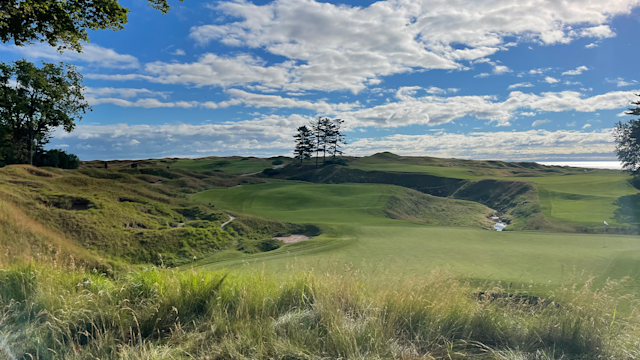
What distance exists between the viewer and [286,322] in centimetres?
408

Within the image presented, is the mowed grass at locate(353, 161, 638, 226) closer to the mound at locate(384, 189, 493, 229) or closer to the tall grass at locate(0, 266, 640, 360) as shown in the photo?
the mound at locate(384, 189, 493, 229)

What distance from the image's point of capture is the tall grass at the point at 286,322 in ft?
11.7

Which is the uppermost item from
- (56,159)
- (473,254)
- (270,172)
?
(56,159)

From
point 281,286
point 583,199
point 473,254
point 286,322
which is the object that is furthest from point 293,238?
point 583,199

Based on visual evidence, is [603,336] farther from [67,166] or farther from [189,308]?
[67,166]

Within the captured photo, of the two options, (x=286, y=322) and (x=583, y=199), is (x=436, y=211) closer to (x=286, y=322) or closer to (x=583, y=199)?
(x=583, y=199)

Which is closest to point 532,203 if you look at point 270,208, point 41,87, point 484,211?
point 484,211

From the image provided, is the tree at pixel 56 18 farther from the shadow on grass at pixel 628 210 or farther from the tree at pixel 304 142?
the tree at pixel 304 142

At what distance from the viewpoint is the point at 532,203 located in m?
33.0

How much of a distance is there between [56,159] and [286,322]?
1801 inches

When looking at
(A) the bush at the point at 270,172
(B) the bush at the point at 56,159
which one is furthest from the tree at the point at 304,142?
(B) the bush at the point at 56,159

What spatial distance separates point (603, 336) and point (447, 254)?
7035 millimetres

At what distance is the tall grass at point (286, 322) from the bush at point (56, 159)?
4220 cm

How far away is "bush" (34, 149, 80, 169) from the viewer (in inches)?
1506
